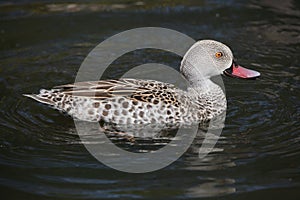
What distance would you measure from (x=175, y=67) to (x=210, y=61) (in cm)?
171

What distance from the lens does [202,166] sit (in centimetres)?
759

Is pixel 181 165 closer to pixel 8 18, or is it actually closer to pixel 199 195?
pixel 199 195


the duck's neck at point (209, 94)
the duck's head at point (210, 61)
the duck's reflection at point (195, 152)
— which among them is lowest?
the duck's reflection at point (195, 152)

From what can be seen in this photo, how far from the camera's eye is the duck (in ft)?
28.8

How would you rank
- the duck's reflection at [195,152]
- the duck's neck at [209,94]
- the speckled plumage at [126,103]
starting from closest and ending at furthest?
the duck's reflection at [195,152]
the speckled plumage at [126,103]
the duck's neck at [209,94]

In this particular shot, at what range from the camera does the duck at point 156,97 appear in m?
8.78

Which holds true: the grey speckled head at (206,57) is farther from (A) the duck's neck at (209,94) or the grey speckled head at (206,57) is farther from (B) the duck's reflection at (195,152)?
(B) the duck's reflection at (195,152)

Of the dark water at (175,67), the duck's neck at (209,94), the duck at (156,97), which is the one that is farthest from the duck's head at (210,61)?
the dark water at (175,67)

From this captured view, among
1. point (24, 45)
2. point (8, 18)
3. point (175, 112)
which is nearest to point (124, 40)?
point (24, 45)

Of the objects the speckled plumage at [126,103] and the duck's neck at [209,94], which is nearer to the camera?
the speckled plumage at [126,103]

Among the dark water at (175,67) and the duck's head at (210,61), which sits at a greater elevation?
the duck's head at (210,61)

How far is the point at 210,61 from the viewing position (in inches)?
364

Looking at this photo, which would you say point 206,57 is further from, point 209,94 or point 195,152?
point 195,152

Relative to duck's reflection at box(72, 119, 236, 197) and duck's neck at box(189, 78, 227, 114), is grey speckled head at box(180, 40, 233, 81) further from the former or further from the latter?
duck's reflection at box(72, 119, 236, 197)
